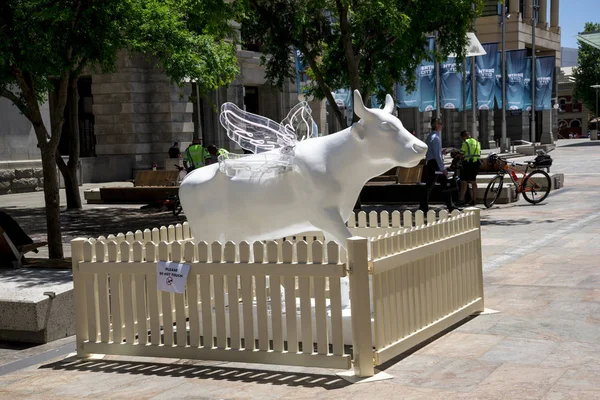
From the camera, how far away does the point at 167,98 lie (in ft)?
111

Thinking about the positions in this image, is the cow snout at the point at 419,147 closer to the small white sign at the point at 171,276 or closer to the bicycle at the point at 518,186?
the small white sign at the point at 171,276

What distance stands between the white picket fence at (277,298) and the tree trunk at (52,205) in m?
4.80

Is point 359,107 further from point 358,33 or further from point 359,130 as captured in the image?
point 358,33

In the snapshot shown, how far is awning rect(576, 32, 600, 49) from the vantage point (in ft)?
112

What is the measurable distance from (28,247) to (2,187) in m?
19.7

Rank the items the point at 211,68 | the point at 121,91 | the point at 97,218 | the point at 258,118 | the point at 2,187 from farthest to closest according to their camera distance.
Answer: the point at 121,91
the point at 2,187
the point at 97,218
the point at 211,68
the point at 258,118

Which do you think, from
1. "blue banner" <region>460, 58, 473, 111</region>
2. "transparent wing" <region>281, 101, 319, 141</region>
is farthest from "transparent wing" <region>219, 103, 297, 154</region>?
"blue banner" <region>460, 58, 473, 111</region>

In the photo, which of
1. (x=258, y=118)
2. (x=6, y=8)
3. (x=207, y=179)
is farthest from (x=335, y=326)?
(x=6, y=8)

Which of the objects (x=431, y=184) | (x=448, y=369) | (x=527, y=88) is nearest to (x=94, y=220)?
(x=431, y=184)

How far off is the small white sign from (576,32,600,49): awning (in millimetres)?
29807

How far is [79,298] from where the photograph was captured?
755 cm

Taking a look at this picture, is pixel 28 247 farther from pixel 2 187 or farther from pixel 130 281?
pixel 2 187

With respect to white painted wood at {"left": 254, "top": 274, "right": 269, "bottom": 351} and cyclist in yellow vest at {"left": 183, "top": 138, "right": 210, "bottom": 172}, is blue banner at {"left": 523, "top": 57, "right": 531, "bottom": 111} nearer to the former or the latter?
cyclist in yellow vest at {"left": 183, "top": 138, "right": 210, "bottom": 172}

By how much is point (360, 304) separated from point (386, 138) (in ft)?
5.99
